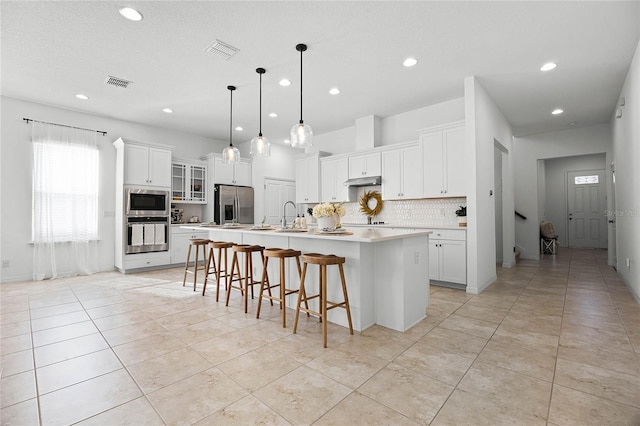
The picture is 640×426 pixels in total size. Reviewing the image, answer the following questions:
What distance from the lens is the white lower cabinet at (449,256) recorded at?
13.9 feet

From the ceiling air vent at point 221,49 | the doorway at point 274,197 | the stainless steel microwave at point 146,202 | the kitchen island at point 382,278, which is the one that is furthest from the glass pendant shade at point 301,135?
the doorway at point 274,197

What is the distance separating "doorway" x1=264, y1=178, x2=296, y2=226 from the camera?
25.0 feet

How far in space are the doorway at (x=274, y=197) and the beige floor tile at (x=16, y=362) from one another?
542 cm

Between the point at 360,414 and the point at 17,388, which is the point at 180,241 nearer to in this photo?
the point at 17,388

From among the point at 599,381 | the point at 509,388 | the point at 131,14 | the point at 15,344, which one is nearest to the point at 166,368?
the point at 15,344

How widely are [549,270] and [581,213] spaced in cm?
479

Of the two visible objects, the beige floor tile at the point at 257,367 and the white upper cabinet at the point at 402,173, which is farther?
the white upper cabinet at the point at 402,173

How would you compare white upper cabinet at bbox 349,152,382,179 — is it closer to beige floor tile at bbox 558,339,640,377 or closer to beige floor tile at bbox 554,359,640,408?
beige floor tile at bbox 558,339,640,377

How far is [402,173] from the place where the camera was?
5.21m

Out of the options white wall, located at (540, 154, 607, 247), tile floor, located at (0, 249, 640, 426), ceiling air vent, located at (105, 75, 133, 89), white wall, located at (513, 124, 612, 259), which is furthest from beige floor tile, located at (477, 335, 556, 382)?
white wall, located at (540, 154, 607, 247)

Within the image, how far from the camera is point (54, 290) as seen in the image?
433cm

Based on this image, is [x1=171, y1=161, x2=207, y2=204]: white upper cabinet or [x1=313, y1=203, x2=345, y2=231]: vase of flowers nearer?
[x1=313, y1=203, x2=345, y2=231]: vase of flowers

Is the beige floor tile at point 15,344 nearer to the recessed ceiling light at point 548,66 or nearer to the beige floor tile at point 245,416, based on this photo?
the beige floor tile at point 245,416

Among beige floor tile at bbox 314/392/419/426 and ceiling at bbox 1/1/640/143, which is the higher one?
ceiling at bbox 1/1/640/143
